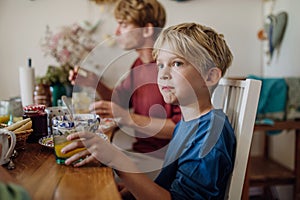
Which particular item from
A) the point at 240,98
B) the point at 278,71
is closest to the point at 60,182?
the point at 240,98

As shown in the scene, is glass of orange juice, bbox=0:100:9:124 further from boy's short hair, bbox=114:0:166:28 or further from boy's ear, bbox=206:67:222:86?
boy's short hair, bbox=114:0:166:28

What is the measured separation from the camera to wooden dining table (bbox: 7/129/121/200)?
583 mm

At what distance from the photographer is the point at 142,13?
62.7 inches

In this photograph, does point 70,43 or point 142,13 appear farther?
point 70,43

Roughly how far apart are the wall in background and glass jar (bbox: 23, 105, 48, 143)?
39.7 inches

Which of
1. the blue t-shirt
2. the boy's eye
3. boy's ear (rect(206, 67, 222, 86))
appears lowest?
the blue t-shirt

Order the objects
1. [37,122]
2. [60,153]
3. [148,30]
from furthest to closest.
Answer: [148,30]
[37,122]
[60,153]

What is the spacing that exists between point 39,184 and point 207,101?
482mm

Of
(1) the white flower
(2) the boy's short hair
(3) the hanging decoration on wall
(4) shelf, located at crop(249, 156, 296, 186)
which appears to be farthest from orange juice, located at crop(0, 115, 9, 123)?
(3) the hanging decoration on wall

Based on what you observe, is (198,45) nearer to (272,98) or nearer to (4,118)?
(4,118)

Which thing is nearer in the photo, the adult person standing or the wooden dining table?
the wooden dining table

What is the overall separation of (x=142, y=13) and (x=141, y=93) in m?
0.38

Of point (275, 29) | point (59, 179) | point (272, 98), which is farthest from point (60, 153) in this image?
point (275, 29)

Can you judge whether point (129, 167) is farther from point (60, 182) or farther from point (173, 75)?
point (173, 75)
